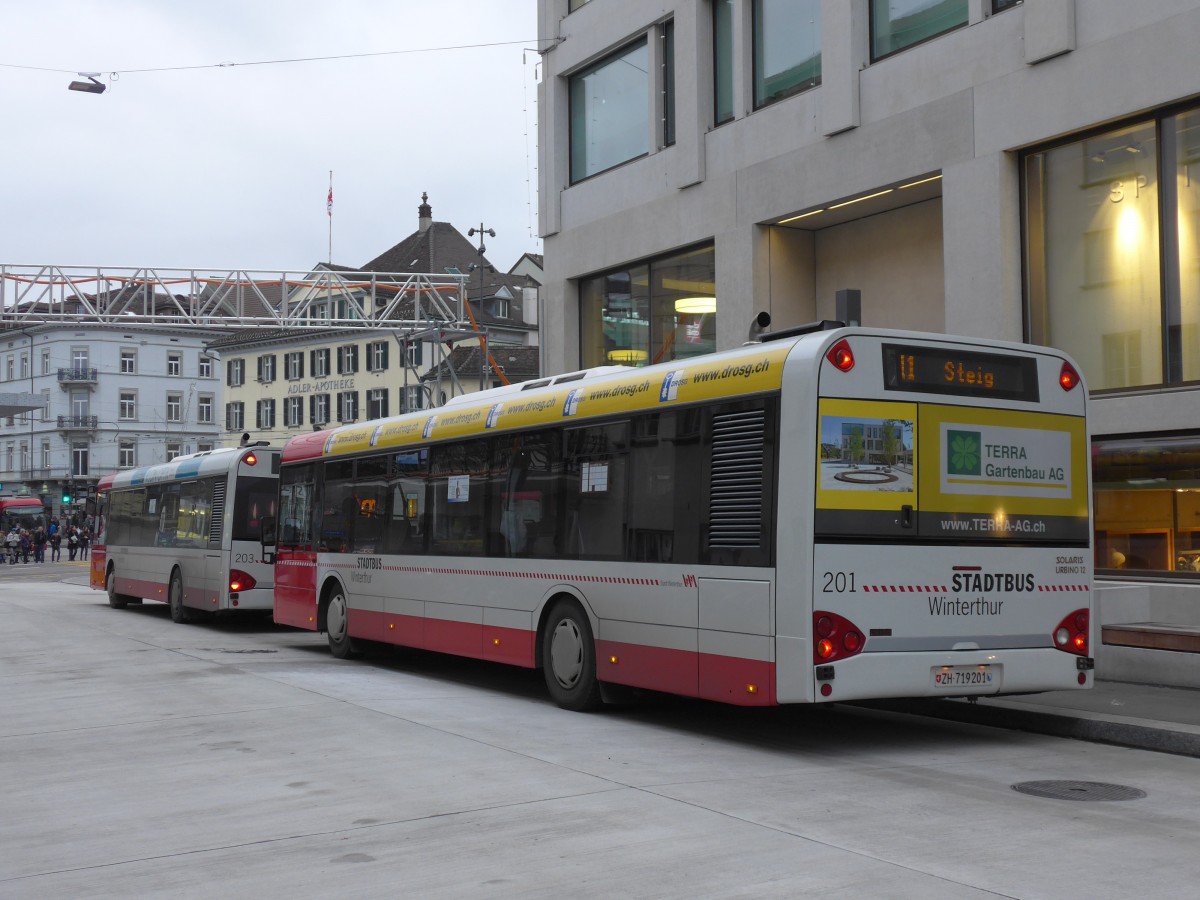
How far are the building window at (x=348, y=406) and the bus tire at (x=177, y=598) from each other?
2165 inches

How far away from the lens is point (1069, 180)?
1563 centimetres

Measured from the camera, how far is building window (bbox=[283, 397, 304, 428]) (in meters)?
86.1

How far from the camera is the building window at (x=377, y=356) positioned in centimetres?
7856

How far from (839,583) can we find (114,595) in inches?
925

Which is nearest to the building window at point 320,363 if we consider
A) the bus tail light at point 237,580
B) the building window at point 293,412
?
the building window at point 293,412

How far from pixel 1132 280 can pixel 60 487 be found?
91332mm

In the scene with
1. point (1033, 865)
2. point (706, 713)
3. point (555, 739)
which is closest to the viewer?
point (1033, 865)

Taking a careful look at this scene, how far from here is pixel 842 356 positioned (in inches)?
386

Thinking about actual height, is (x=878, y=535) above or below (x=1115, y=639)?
above

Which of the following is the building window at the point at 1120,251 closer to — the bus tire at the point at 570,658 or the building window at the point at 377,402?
the bus tire at the point at 570,658

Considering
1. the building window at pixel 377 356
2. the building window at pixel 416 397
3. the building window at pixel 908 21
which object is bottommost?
the building window at pixel 908 21

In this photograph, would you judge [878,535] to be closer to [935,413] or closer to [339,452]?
[935,413]

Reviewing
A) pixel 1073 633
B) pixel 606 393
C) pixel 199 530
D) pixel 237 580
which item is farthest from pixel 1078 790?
pixel 199 530

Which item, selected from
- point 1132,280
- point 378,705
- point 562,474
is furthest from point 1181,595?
point 378,705
